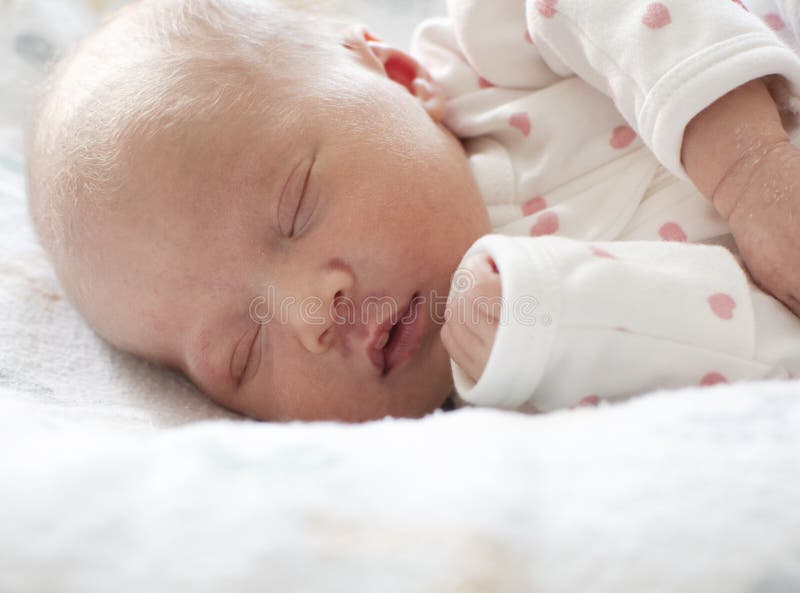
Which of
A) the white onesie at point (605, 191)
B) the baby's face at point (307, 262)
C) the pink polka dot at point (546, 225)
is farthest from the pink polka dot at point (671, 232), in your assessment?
the baby's face at point (307, 262)

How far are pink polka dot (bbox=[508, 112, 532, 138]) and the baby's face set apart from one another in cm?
23

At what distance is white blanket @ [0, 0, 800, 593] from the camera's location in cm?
43

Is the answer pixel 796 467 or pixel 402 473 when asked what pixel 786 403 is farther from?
pixel 402 473

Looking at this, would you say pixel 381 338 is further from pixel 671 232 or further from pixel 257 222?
pixel 671 232

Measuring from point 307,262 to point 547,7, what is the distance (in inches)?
18.8

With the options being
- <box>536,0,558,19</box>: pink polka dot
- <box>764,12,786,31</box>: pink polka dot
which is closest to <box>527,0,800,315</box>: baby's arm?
<box>536,0,558,19</box>: pink polka dot

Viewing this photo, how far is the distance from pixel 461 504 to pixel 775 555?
0.58ft

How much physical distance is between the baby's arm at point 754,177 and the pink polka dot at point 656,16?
0.38ft

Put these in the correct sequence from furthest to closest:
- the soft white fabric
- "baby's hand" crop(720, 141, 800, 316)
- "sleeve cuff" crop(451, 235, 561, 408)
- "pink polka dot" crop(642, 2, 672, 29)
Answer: "pink polka dot" crop(642, 2, 672, 29) → "baby's hand" crop(720, 141, 800, 316) → "sleeve cuff" crop(451, 235, 561, 408) → the soft white fabric

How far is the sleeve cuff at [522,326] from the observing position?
69cm

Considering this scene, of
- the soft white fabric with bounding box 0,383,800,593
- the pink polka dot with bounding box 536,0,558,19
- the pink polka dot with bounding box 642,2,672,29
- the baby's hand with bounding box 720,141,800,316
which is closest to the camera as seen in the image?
the soft white fabric with bounding box 0,383,800,593

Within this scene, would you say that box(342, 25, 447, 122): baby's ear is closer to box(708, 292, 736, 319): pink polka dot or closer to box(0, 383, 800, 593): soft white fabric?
box(708, 292, 736, 319): pink polka dot

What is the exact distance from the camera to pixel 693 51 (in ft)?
2.86

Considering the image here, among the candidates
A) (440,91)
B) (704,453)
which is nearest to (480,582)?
(704,453)
